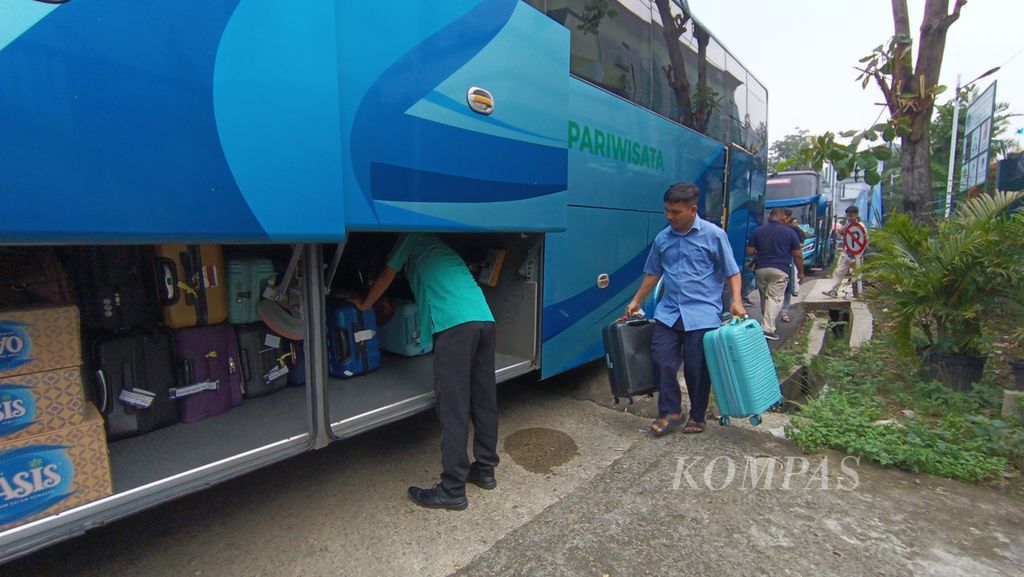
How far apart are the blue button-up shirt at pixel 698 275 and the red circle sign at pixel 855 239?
587 cm

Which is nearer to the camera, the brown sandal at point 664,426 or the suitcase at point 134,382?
the suitcase at point 134,382

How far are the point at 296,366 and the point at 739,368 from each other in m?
2.73

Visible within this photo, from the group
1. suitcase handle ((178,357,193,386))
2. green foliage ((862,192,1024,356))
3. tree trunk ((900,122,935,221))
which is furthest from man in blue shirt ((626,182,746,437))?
tree trunk ((900,122,935,221))

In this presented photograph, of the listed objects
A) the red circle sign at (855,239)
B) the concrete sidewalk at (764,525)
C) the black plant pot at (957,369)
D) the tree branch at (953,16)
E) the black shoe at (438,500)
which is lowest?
the concrete sidewalk at (764,525)

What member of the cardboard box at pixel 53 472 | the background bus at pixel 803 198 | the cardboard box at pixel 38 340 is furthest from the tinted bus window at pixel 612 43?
the background bus at pixel 803 198

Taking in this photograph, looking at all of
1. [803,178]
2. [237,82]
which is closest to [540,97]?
[237,82]

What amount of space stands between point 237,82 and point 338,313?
70.7 inches

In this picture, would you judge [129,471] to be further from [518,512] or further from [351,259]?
[351,259]

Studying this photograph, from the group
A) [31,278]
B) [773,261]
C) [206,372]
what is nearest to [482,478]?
[206,372]

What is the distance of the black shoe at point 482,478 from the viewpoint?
10.3 feet

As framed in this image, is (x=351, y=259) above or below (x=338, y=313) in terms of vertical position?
above

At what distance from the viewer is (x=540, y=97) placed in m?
3.40

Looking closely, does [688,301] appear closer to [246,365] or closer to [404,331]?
[404,331]

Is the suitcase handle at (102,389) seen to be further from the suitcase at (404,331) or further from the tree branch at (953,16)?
the tree branch at (953,16)
